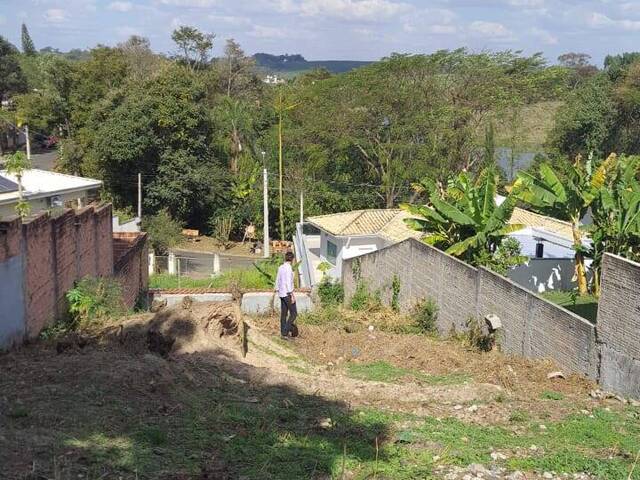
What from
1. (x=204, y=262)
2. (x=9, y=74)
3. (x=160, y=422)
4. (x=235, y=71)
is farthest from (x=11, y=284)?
(x=9, y=74)

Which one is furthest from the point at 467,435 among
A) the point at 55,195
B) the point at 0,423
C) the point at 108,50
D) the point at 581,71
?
the point at 581,71

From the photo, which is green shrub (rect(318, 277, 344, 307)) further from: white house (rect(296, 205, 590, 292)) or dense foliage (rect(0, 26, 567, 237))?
dense foliage (rect(0, 26, 567, 237))

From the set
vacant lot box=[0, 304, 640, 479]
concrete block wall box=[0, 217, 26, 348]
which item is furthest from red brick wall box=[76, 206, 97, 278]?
concrete block wall box=[0, 217, 26, 348]

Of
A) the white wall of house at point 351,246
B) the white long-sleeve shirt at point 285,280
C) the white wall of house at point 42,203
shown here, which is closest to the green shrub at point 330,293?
the white wall of house at point 351,246

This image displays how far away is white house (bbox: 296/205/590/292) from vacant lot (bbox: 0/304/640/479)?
9961mm

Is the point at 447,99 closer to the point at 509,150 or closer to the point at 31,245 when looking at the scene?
the point at 509,150

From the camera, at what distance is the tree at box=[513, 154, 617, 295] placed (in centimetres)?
1781

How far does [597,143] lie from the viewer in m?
43.9

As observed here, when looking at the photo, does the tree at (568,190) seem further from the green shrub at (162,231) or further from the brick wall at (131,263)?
the green shrub at (162,231)

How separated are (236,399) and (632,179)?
41.0 feet

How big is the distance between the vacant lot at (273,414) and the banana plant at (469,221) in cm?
457

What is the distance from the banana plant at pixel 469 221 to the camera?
16.1 metres

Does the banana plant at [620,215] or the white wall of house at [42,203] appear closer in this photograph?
the banana plant at [620,215]

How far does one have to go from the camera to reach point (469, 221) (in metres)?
16.4
